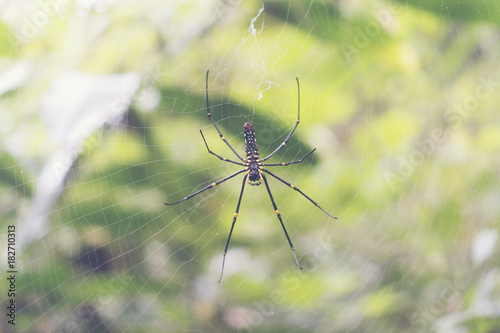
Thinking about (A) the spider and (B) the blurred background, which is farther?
(A) the spider

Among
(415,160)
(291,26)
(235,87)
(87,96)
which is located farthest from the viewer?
(415,160)

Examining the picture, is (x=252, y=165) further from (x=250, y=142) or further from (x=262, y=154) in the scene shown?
(x=250, y=142)

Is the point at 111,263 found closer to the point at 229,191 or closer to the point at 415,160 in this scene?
the point at 229,191

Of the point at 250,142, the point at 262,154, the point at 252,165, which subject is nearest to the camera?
the point at 250,142

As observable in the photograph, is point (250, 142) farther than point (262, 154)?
No

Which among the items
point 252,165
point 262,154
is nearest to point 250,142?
point 262,154

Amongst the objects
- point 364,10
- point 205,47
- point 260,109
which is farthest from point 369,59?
point 205,47

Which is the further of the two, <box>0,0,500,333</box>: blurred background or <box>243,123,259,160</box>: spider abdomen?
<box>243,123,259,160</box>: spider abdomen

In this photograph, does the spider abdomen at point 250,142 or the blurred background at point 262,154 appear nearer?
the blurred background at point 262,154
